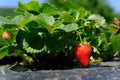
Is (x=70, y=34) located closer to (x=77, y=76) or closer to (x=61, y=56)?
(x=61, y=56)

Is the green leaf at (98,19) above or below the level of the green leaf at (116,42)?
above

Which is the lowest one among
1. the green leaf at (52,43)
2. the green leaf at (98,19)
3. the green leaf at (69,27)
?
the green leaf at (52,43)

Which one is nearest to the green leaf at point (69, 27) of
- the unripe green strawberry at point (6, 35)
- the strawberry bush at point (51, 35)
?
the strawberry bush at point (51, 35)

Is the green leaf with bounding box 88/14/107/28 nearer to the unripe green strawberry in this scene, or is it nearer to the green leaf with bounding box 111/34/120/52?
the green leaf with bounding box 111/34/120/52

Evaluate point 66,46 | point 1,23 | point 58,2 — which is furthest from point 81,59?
point 58,2

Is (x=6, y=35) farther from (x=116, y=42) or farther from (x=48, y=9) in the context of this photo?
(x=116, y=42)

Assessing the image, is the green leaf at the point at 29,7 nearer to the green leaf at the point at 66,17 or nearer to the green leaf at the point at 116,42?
the green leaf at the point at 66,17
